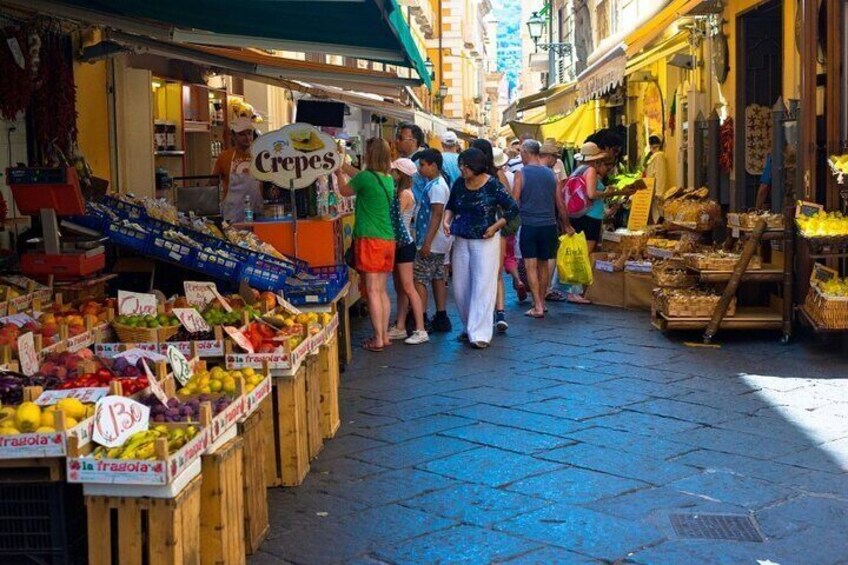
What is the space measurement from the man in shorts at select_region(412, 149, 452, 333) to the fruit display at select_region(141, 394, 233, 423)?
17.8ft

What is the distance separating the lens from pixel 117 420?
4125 mm

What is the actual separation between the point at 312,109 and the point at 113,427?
8649mm

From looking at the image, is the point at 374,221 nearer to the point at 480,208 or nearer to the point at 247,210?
the point at 480,208

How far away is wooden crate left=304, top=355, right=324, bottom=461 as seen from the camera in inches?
238

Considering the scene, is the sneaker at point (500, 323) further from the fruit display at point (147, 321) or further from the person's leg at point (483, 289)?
the fruit display at point (147, 321)

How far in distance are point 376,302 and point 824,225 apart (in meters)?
3.37

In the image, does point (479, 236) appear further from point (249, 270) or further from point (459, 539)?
point (459, 539)

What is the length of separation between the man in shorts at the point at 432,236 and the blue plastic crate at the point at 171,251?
2328 mm

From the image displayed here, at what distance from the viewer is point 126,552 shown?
3.94m

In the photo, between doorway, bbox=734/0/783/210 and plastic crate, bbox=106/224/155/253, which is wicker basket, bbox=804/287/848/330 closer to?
doorway, bbox=734/0/783/210

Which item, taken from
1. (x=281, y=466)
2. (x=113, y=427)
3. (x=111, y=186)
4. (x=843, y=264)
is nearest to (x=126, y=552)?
(x=113, y=427)

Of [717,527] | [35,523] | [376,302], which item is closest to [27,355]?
[35,523]

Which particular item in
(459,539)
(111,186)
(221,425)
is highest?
(111,186)

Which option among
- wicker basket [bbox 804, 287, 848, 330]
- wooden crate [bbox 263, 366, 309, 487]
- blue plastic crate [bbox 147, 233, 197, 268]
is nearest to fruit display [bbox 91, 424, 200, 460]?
wooden crate [bbox 263, 366, 309, 487]
